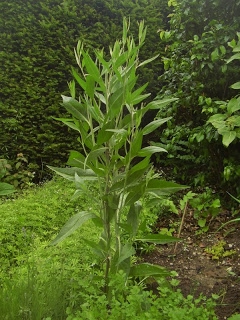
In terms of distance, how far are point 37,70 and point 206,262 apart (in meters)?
3.60

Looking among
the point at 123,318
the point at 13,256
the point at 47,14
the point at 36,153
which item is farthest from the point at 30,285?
the point at 47,14

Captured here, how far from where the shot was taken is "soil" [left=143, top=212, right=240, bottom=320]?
2.95 meters

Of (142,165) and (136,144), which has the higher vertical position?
(136,144)

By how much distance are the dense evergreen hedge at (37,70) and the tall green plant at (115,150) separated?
12.0ft

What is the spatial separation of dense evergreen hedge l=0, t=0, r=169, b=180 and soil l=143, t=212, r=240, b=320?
230cm

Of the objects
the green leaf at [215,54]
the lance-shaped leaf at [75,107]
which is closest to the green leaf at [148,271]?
the lance-shaped leaf at [75,107]

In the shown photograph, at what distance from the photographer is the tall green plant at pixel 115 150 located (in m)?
2.07

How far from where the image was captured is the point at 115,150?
2.21 meters

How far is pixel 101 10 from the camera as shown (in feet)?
20.4

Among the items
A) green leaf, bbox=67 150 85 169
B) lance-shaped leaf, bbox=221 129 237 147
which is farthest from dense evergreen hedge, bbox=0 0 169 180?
green leaf, bbox=67 150 85 169

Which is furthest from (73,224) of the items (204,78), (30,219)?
(204,78)

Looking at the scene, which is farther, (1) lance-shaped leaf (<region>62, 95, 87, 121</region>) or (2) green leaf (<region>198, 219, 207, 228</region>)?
(2) green leaf (<region>198, 219, 207, 228</region>)

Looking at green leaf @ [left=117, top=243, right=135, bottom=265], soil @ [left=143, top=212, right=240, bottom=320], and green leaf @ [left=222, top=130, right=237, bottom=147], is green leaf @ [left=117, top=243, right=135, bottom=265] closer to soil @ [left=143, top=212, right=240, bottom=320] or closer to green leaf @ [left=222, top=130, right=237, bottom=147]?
soil @ [left=143, top=212, right=240, bottom=320]

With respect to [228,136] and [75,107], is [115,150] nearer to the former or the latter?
[75,107]
